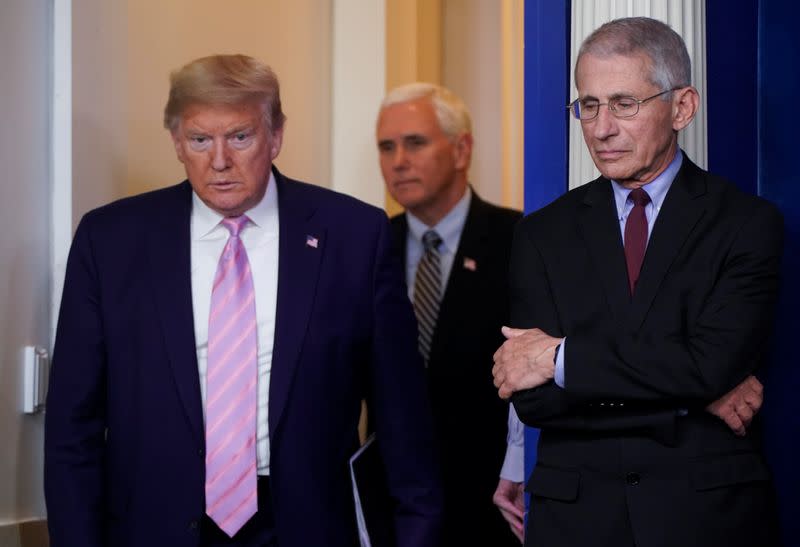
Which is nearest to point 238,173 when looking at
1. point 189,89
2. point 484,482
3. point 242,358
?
point 189,89

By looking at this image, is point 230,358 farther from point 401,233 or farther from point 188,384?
point 401,233


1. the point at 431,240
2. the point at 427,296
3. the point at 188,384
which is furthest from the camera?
the point at 431,240

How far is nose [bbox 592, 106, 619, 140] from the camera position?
2668mm

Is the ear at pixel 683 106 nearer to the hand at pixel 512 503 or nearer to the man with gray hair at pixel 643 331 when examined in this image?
the man with gray hair at pixel 643 331

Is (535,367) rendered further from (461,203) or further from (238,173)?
(461,203)

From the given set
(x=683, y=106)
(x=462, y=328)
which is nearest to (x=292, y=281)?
(x=683, y=106)

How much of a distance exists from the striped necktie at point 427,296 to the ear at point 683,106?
1698 millimetres

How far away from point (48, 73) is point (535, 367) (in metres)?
1.83

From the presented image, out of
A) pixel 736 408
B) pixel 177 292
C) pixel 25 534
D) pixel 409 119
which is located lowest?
pixel 25 534

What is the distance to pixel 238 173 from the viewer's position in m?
3.09

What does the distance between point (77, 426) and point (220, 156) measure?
0.71 meters

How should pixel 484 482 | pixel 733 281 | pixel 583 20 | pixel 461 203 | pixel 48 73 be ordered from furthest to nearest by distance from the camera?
pixel 461 203 → pixel 484 482 → pixel 48 73 → pixel 583 20 → pixel 733 281

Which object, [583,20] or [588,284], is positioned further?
[583,20]

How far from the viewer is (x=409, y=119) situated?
4953 millimetres
